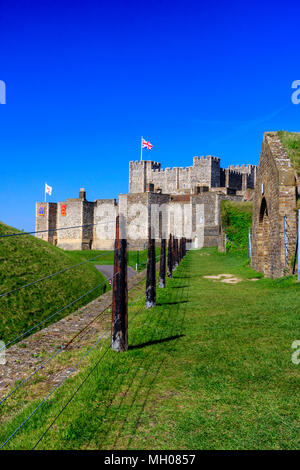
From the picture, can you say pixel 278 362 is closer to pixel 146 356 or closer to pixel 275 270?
pixel 146 356

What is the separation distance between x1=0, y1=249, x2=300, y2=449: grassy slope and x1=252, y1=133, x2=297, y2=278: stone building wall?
19.2 feet

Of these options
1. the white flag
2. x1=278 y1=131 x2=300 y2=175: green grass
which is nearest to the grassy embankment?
x1=278 y1=131 x2=300 y2=175: green grass

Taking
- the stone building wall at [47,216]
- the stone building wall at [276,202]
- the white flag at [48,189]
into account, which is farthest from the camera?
the white flag at [48,189]

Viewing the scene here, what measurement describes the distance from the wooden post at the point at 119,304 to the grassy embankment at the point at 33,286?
255 centimetres

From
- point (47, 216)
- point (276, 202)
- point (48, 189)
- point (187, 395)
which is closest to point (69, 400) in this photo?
point (187, 395)

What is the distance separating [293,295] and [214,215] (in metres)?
38.7

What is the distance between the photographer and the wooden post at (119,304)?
502 centimetres

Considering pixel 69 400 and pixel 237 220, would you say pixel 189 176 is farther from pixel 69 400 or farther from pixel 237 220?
pixel 69 400

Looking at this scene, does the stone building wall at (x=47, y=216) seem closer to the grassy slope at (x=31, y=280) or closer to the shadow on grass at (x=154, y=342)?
the grassy slope at (x=31, y=280)

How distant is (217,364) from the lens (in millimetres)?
4375

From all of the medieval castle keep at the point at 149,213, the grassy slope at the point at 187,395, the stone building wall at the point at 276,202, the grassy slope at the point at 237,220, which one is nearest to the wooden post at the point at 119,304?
the grassy slope at the point at 187,395

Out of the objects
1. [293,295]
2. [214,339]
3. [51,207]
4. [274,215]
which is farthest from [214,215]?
[214,339]

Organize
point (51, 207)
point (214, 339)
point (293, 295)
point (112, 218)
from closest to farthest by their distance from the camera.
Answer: point (214, 339), point (293, 295), point (112, 218), point (51, 207)

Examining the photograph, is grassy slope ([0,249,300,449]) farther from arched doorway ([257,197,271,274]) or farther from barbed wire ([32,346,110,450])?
arched doorway ([257,197,271,274])
